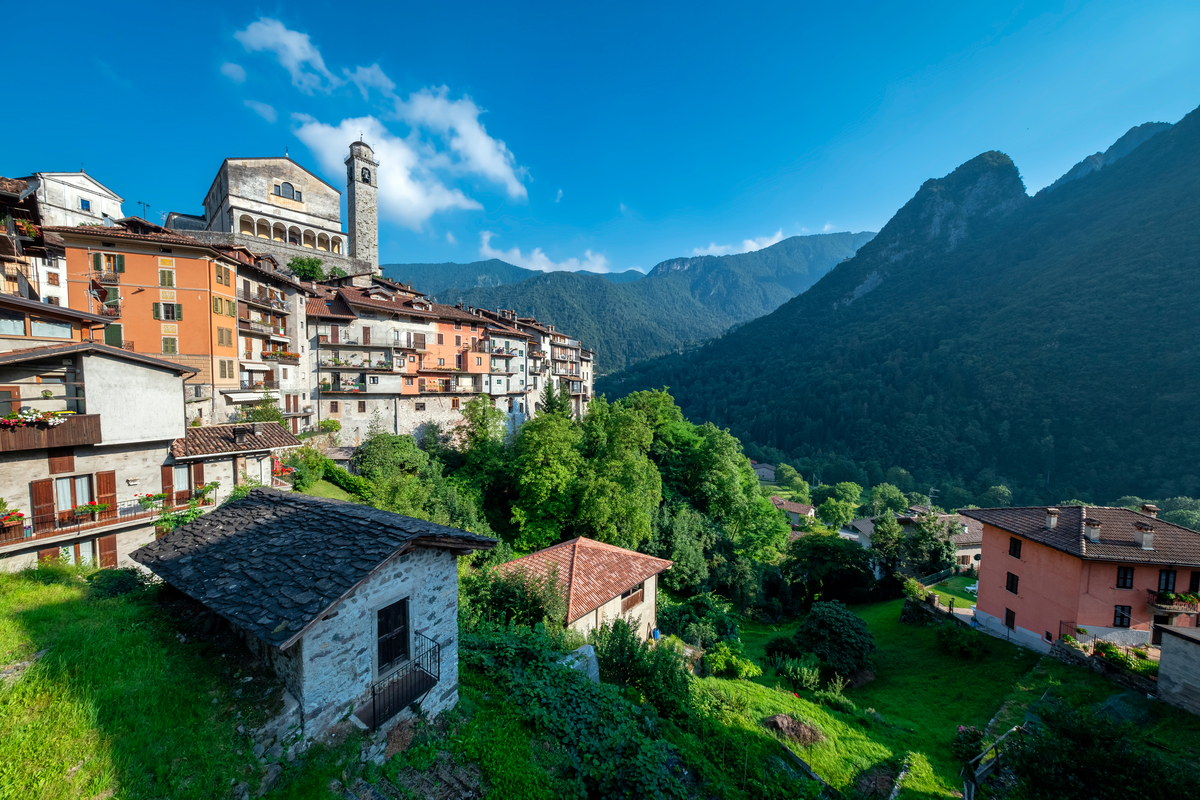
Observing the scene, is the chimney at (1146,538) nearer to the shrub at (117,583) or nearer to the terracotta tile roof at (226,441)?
the shrub at (117,583)

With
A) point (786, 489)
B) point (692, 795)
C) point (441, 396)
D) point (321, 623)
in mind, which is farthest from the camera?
point (786, 489)

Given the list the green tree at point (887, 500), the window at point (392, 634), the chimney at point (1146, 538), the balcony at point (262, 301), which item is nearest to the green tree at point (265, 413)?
the balcony at point (262, 301)

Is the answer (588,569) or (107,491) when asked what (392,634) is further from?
(107,491)

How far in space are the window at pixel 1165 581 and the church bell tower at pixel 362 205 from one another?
69878 mm

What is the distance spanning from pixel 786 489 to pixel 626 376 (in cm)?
7396

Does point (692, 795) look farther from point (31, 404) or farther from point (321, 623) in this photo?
point (31, 404)

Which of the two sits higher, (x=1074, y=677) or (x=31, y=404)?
(x=31, y=404)

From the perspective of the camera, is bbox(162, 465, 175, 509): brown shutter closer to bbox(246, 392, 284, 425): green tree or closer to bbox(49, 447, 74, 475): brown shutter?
bbox(49, 447, 74, 475): brown shutter

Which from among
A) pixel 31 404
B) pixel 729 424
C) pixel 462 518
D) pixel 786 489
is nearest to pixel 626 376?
pixel 729 424

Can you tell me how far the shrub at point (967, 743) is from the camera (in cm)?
1448

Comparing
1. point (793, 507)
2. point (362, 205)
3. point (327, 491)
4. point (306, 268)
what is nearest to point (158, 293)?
point (327, 491)

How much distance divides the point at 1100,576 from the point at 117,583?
3447 centimetres

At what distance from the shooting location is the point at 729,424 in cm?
13400

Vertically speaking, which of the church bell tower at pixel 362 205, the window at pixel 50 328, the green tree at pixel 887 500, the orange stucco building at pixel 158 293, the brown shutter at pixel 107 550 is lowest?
the green tree at pixel 887 500
